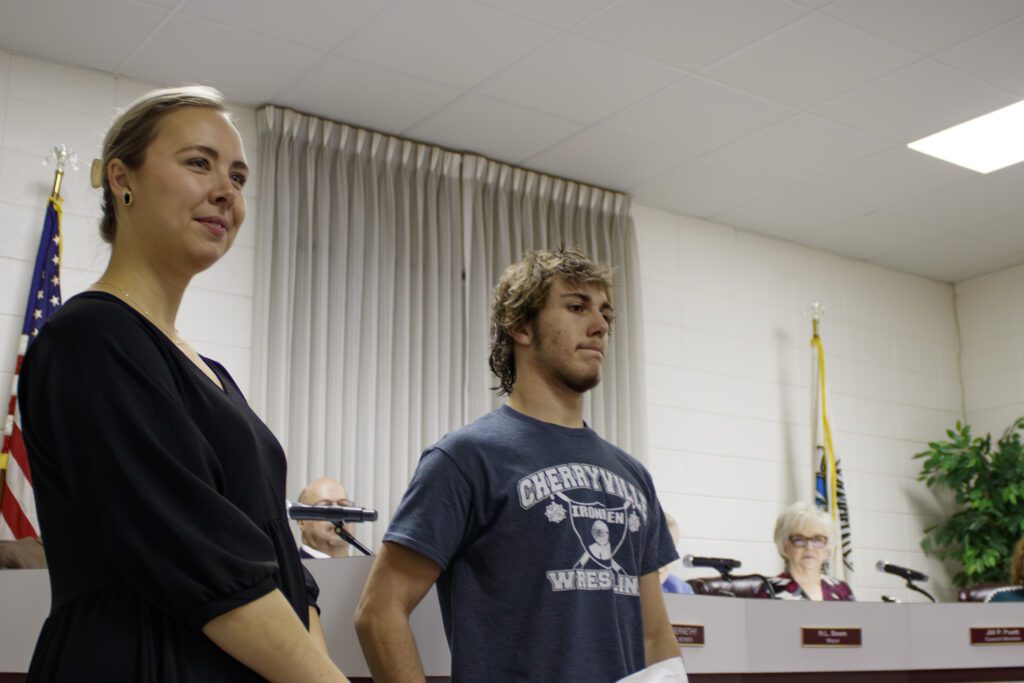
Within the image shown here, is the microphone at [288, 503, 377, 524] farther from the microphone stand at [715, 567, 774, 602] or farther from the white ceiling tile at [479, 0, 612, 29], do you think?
the white ceiling tile at [479, 0, 612, 29]

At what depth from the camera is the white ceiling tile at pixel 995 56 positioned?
14.2 ft

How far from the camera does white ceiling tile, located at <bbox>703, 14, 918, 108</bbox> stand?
168 inches

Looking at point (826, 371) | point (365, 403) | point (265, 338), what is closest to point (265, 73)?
point (265, 338)

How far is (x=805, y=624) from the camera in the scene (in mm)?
2471

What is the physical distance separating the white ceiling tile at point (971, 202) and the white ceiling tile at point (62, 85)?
3.94 meters

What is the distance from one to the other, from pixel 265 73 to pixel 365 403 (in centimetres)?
141

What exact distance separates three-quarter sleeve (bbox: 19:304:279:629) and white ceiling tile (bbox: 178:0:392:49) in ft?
10.8

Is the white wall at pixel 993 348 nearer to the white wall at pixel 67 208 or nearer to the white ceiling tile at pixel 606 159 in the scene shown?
the white ceiling tile at pixel 606 159

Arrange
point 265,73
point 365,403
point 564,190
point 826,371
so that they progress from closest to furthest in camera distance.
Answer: point 265,73
point 365,403
point 564,190
point 826,371

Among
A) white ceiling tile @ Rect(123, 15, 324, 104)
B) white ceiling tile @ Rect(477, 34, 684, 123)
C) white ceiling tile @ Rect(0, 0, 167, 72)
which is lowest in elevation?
white ceiling tile @ Rect(0, 0, 167, 72)

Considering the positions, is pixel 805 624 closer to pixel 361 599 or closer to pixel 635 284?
pixel 361 599

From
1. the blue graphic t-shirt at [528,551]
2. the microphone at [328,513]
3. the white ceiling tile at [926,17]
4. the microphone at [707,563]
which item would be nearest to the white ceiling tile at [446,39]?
the white ceiling tile at [926,17]

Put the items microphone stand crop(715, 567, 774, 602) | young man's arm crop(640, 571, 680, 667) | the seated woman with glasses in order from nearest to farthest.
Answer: young man's arm crop(640, 571, 680, 667) < microphone stand crop(715, 567, 774, 602) < the seated woman with glasses

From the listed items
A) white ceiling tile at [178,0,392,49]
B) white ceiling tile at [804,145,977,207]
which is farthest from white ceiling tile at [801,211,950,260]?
white ceiling tile at [178,0,392,49]
